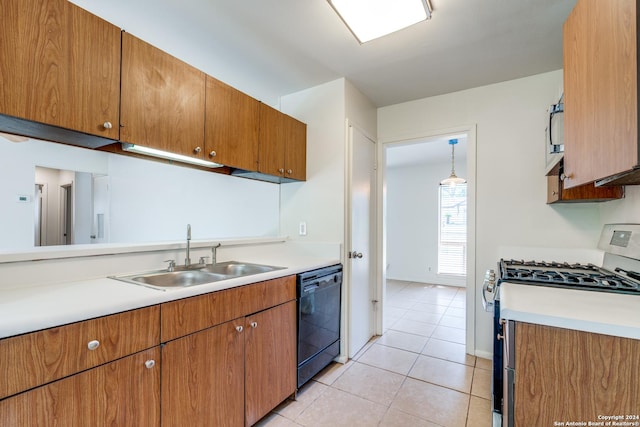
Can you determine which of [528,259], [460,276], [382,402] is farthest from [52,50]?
[460,276]

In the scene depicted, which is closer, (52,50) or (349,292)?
(52,50)

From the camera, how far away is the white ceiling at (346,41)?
1637 mm

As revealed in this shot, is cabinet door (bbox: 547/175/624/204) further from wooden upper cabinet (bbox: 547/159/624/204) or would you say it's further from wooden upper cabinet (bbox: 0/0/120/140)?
wooden upper cabinet (bbox: 0/0/120/140)

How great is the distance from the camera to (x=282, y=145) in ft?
7.82

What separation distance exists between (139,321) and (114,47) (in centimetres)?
130

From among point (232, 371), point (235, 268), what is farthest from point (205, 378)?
point (235, 268)

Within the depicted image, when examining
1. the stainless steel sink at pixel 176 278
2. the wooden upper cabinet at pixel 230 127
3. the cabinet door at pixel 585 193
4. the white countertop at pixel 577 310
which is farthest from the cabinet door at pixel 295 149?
the cabinet door at pixel 585 193

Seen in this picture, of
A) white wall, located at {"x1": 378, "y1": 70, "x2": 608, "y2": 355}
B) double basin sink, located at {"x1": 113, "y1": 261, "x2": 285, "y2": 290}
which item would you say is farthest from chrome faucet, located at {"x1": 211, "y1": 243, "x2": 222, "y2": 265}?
white wall, located at {"x1": 378, "y1": 70, "x2": 608, "y2": 355}

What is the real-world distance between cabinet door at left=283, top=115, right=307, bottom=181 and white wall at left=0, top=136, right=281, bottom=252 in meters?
0.37

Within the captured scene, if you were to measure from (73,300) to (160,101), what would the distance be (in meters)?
1.07

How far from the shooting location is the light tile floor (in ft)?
5.64

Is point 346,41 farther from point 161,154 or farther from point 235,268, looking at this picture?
point 235,268

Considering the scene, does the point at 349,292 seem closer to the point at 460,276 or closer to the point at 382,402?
the point at 382,402

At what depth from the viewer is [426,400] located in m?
1.91
